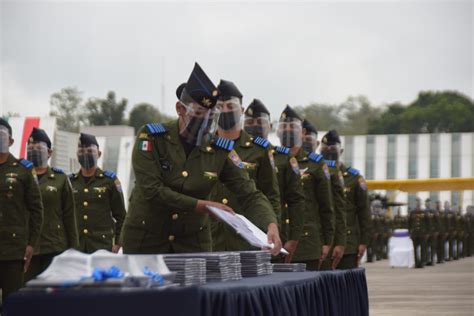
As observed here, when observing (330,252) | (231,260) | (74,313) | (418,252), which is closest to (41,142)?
(330,252)

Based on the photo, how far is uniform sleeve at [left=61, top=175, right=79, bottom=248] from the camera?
13.6m

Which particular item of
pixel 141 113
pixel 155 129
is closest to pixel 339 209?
pixel 155 129

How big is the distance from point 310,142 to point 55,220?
130 inches

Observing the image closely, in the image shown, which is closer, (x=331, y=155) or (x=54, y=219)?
(x=54, y=219)

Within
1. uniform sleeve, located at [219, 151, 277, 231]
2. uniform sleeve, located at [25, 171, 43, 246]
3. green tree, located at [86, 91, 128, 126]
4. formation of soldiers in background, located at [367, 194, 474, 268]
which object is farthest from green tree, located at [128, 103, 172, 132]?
uniform sleeve, located at [219, 151, 277, 231]

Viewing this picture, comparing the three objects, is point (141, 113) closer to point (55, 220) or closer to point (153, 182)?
point (55, 220)

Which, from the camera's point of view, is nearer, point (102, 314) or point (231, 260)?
point (102, 314)

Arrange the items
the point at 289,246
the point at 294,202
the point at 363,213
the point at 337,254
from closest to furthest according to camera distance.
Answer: the point at 289,246 < the point at 294,202 < the point at 337,254 < the point at 363,213

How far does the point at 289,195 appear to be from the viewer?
11.8 meters

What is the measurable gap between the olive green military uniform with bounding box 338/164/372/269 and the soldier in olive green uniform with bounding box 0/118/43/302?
434cm

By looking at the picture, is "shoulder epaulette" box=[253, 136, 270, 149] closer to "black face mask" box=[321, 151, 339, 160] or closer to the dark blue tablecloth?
the dark blue tablecloth

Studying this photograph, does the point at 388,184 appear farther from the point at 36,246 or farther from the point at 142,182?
the point at 142,182

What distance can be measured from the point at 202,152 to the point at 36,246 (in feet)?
19.7

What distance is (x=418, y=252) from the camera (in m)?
37.6
